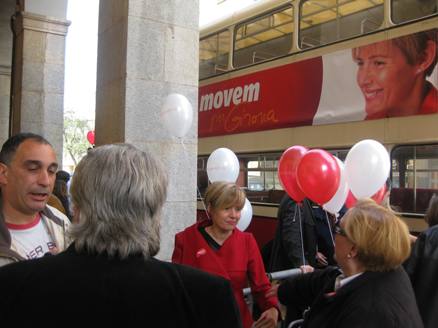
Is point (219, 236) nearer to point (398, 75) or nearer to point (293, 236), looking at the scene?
point (293, 236)

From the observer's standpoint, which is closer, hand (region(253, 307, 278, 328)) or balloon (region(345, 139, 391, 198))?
hand (region(253, 307, 278, 328))

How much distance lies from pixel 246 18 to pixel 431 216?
5.86 m

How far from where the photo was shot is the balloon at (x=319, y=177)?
4.48 m

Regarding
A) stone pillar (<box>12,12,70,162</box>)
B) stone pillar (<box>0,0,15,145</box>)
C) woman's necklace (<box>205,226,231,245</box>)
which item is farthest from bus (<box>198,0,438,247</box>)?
stone pillar (<box>0,0,15,145</box>)

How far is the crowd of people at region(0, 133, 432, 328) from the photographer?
1187 mm

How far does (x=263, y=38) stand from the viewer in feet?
25.7

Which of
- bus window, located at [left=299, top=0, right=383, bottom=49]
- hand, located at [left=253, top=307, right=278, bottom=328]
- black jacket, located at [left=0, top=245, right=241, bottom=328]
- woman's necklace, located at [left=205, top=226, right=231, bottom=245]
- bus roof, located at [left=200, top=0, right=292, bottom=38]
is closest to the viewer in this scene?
black jacket, located at [left=0, top=245, right=241, bottom=328]

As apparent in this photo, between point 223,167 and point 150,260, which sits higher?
point 223,167

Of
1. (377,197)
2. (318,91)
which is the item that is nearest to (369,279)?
(377,197)

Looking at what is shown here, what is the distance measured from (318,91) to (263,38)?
4.83 ft

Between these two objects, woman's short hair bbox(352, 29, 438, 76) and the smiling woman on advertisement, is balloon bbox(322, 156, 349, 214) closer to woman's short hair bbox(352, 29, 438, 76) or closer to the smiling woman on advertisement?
the smiling woman on advertisement

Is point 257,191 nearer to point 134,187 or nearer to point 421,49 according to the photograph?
point 421,49

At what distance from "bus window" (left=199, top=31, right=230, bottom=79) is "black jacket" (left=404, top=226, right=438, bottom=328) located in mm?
6413

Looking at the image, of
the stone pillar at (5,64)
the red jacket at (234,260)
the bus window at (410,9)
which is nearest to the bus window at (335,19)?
the bus window at (410,9)
